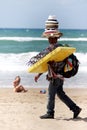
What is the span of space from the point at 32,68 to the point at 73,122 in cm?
98

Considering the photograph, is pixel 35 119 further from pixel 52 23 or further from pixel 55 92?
pixel 52 23

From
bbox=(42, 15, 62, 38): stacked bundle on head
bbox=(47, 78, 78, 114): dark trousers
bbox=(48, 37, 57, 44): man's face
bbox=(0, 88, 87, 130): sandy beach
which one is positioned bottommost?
bbox=(0, 88, 87, 130): sandy beach

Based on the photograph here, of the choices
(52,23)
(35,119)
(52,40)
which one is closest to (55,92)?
(35,119)

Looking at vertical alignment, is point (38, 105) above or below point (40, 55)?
below

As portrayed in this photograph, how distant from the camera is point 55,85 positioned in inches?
287

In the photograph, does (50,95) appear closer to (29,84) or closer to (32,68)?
(32,68)

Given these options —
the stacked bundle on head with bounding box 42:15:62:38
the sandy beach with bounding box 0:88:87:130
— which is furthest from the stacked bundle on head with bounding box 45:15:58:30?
the sandy beach with bounding box 0:88:87:130

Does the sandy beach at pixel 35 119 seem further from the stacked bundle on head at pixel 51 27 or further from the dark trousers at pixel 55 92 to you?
the stacked bundle on head at pixel 51 27

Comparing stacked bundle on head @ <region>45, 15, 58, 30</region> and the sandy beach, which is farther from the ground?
stacked bundle on head @ <region>45, 15, 58, 30</region>

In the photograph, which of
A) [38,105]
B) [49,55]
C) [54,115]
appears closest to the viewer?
[49,55]

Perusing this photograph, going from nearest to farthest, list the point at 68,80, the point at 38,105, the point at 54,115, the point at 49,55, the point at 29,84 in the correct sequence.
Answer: the point at 49,55 < the point at 54,115 < the point at 38,105 < the point at 29,84 < the point at 68,80

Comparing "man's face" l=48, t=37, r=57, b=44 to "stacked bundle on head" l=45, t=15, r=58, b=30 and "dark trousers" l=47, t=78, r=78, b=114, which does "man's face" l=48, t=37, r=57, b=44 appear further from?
"dark trousers" l=47, t=78, r=78, b=114

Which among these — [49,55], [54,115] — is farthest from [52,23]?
[54,115]

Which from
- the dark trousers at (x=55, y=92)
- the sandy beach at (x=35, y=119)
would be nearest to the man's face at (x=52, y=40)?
the dark trousers at (x=55, y=92)
